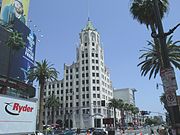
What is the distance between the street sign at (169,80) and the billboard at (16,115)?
1039 cm

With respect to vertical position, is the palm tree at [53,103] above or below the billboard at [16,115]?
above

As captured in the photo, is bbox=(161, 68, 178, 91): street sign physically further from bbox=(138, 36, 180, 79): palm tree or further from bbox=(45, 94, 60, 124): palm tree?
bbox=(45, 94, 60, 124): palm tree

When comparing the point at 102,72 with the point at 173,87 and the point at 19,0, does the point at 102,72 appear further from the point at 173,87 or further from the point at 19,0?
the point at 173,87

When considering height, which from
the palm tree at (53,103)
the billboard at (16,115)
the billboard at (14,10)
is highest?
the billboard at (14,10)

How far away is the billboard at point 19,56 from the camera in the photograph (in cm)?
7088

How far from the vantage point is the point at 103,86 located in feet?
403

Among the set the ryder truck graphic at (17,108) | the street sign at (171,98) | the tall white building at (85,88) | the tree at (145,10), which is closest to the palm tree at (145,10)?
the tree at (145,10)

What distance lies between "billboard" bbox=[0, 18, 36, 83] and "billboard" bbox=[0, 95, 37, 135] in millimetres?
53420

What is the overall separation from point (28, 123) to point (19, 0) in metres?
73.4

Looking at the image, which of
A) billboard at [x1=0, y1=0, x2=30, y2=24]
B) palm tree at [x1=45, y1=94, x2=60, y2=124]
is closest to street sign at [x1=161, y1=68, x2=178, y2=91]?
billboard at [x1=0, y1=0, x2=30, y2=24]

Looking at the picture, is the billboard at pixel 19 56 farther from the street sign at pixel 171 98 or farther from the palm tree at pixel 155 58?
the street sign at pixel 171 98

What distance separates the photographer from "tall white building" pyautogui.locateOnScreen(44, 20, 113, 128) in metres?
115

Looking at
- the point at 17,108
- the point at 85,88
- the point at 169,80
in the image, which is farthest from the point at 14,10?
the point at 169,80

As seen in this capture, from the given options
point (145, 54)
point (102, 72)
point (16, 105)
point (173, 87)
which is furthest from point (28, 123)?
point (102, 72)
